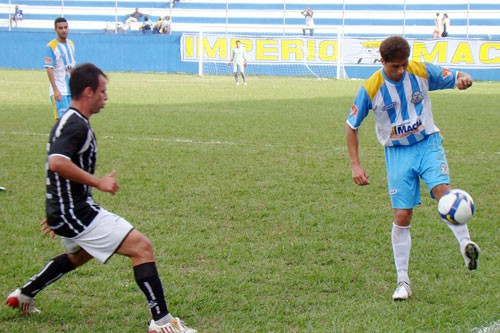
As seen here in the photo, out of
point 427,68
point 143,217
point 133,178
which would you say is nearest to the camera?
point 427,68

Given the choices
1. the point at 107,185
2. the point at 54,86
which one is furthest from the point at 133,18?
the point at 107,185

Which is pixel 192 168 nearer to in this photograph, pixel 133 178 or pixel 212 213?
pixel 133 178

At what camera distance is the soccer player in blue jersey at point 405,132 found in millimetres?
4496

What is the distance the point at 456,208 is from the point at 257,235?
2.21 m

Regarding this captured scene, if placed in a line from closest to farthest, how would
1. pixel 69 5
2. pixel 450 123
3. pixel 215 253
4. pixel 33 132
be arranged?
1. pixel 215 253
2. pixel 33 132
3. pixel 450 123
4. pixel 69 5

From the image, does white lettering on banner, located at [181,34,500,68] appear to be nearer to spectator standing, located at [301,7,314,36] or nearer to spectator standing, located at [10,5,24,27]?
spectator standing, located at [301,7,314,36]

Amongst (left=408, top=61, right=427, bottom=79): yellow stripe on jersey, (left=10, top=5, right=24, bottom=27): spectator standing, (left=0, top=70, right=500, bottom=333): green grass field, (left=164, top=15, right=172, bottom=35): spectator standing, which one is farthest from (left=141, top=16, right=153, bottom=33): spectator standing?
(left=408, top=61, right=427, bottom=79): yellow stripe on jersey

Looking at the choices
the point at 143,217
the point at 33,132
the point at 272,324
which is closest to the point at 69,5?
the point at 33,132

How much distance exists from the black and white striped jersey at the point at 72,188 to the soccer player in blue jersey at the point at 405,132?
1.81 meters

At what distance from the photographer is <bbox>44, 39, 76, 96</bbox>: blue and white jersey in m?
10.5

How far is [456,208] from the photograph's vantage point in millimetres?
4113

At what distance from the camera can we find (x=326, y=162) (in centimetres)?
932

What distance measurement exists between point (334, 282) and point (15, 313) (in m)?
2.15

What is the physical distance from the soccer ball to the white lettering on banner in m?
24.9
